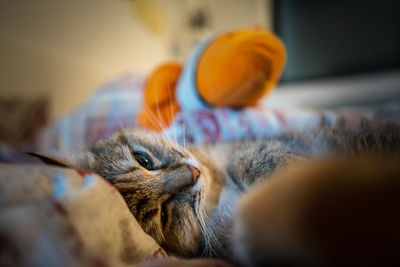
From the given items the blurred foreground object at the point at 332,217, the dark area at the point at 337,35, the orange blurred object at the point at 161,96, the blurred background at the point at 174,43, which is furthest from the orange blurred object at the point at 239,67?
the dark area at the point at 337,35

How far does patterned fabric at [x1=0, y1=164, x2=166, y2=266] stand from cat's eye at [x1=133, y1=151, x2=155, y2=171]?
0.61 ft

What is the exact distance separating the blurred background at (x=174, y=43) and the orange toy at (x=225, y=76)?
0.82 m

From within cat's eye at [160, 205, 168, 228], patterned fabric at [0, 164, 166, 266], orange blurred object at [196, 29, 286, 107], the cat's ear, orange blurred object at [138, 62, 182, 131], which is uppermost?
orange blurred object at [196, 29, 286, 107]

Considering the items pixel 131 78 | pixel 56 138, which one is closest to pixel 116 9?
pixel 131 78

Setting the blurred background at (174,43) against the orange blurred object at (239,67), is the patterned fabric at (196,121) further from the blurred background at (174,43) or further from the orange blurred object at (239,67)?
the blurred background at (174,43)

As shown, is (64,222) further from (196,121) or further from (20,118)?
(20,118)

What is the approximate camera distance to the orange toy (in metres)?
0.76

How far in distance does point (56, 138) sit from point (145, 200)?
34.2 inches

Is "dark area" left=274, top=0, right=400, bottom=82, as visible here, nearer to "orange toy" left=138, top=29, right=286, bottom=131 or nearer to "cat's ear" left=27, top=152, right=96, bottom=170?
"orange toy" left=138, top=29, right=286, bottom=131

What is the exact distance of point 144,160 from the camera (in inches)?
22.2

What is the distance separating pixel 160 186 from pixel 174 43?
2285 mm

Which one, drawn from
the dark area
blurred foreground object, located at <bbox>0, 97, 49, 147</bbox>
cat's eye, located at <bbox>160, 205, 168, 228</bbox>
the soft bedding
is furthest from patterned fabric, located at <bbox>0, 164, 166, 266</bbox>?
the dark area

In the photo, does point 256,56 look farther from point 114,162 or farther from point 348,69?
point 348,69

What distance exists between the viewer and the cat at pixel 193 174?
1.50ft
